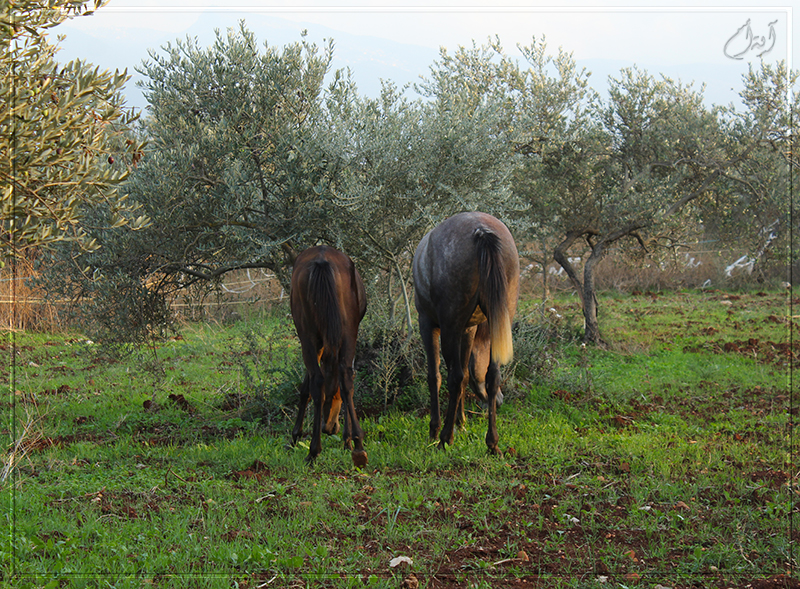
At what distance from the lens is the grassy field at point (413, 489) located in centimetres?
348

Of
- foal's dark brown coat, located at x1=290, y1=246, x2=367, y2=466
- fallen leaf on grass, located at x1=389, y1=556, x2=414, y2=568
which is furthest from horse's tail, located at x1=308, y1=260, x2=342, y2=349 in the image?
fallen leaf on grass, located at x1=389, y1=556, x2=414, y2=568

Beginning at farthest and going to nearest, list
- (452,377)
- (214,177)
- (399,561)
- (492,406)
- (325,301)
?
(214,177) < (452,377) < (492,406) < (325,301) < (399,561)

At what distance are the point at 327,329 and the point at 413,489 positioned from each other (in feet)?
5.27

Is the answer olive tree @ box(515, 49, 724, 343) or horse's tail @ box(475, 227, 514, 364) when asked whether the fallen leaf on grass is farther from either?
olive tree @ box(515, 49, 724, 343)

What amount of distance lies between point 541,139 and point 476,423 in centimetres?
697

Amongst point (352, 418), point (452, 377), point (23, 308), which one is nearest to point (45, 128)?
point (352, 418)

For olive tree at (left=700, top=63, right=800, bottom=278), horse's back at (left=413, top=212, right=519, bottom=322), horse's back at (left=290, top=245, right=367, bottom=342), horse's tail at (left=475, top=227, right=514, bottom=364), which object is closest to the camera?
horse's tail at (left=475, top=227, right=514, bottom=364)

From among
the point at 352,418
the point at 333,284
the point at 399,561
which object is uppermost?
the point at 333,284

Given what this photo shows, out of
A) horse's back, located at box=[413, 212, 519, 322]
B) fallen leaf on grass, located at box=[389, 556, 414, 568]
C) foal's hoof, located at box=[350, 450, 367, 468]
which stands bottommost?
fallen leaf on grass, located at box=[389, 556, 414, 568]

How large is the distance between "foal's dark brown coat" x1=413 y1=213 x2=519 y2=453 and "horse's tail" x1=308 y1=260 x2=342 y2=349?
1133 mm

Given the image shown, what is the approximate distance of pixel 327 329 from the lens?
5.43 meters

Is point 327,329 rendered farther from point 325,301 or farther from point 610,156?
point 610,156

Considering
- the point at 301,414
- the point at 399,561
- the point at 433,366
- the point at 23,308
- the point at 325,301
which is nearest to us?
the point at 399,561

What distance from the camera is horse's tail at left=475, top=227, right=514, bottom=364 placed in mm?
5332
